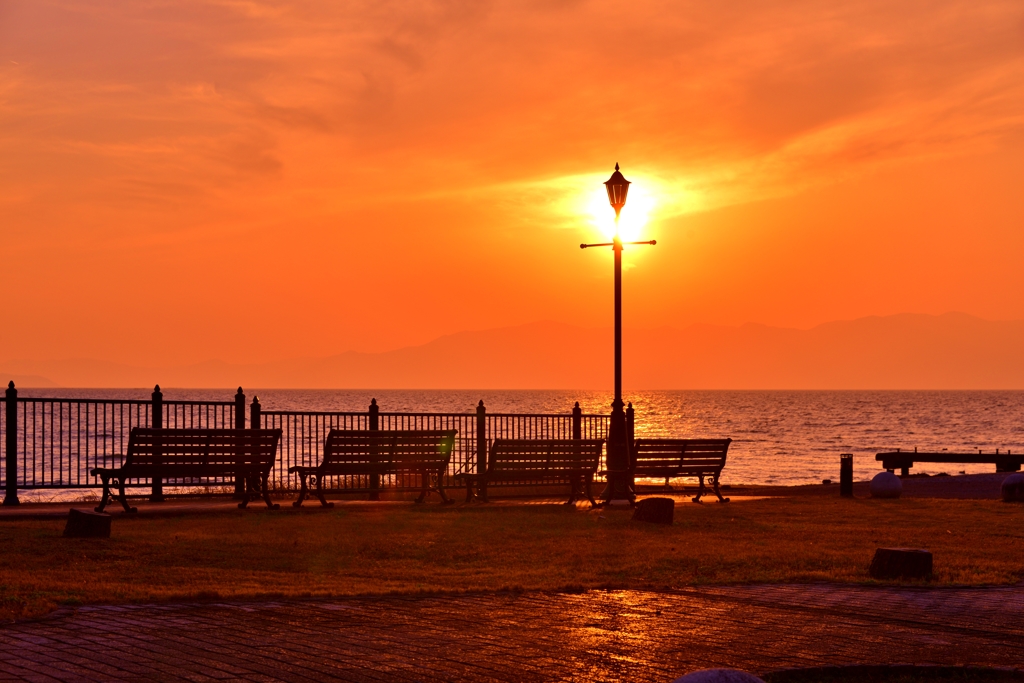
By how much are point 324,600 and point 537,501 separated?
38.5ft

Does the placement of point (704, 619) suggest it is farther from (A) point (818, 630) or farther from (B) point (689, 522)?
(B) point (689, 522)

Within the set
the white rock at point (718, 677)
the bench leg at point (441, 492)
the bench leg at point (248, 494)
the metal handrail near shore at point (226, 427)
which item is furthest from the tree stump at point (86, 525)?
the white rock at point (718, 677)

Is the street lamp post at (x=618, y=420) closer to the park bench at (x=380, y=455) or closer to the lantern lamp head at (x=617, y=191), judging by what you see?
the lantern lamp head at (x=617, y=191)

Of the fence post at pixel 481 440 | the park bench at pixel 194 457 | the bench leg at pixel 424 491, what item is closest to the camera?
the park bench at pixel 194 457

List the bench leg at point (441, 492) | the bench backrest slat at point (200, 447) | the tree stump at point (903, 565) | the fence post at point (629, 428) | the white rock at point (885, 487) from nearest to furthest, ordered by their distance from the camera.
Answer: the tree stump at point (903, 565) < the bench backrest slat at point (200, 447) < the bench leg at point (441, 492) < the fence post at point (629, 428) < the white rock at point (885, 487)

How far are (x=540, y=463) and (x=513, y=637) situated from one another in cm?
1238

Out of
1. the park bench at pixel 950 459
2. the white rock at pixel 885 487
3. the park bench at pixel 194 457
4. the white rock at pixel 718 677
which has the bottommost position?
the park bench at pixel 950 459

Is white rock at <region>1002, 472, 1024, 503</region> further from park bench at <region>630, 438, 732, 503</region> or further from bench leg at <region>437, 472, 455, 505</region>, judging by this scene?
bench leg at <region>437, 472, 455, 505</region>

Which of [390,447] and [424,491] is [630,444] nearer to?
[424,491]

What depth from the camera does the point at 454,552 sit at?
12.8m

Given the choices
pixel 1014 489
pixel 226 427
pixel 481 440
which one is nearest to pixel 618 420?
pixel 481 440

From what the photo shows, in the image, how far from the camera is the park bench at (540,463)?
19.7 m

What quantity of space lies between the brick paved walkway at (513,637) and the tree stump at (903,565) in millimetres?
1003

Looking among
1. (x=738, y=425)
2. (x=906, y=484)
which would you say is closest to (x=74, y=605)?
(x=906, y=484)
